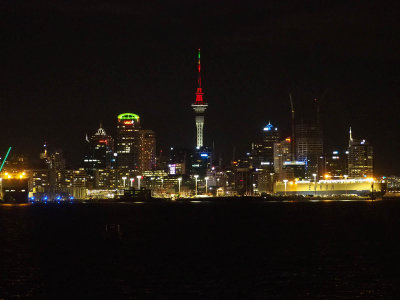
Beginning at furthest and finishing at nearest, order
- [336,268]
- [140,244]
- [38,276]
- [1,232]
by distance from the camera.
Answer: [1,232] → [140,244] → [336,268] → [38,276]

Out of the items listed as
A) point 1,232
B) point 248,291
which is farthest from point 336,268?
point 1,232

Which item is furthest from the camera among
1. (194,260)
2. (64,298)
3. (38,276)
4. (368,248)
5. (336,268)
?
(368,248)

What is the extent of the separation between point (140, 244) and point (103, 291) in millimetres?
28981

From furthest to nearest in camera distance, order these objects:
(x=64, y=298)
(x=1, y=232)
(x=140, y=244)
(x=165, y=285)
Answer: (x=1, y=232)
(x=140, y=244)
(x=165, y=285)
(x=64, y=298)

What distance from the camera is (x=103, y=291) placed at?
145 ft

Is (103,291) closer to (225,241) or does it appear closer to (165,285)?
(165,285)

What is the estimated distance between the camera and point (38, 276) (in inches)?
1967

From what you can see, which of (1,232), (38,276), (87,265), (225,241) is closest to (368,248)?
(225,241)

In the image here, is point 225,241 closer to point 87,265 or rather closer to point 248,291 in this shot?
point 87,265

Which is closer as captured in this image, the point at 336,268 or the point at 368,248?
the point at 336,268

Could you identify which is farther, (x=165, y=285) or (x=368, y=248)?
(x=368, y=248)

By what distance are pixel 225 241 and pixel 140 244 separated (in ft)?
28.9

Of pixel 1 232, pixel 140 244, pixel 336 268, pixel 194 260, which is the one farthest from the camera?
pixel 1 232

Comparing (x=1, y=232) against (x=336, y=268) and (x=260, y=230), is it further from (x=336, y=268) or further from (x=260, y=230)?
(x=336, y=268)
